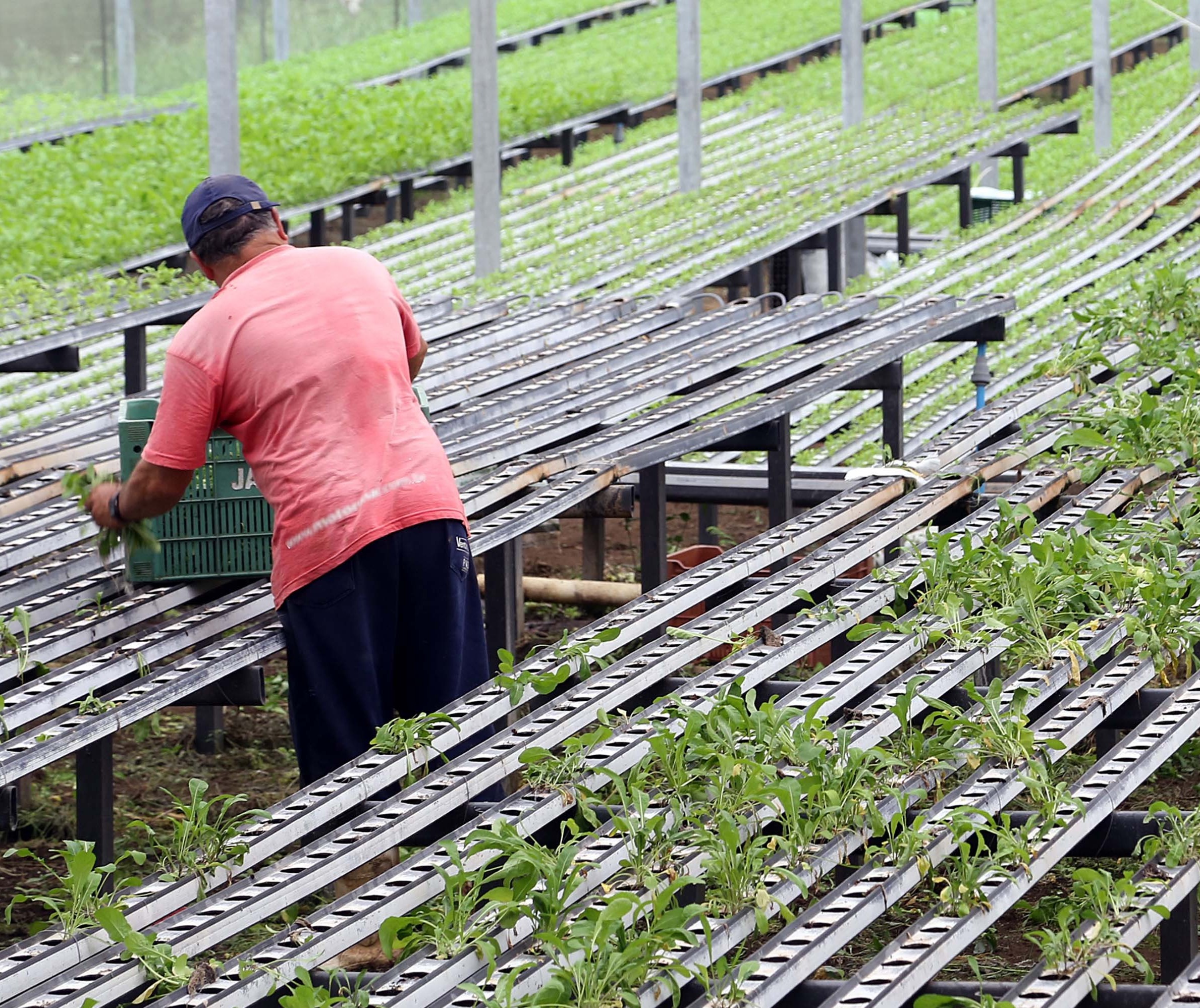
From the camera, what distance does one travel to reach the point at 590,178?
527 inches

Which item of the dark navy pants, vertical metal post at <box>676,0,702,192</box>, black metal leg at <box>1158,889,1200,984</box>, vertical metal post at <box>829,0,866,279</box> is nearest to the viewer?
black metal leg at <box>1158,889,1200,984</box>

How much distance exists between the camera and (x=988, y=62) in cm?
1451

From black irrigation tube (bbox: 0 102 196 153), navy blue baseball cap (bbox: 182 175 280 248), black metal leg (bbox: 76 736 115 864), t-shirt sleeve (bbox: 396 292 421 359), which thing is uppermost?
navy blue baseball cap (bbox: 182 175 280 248)

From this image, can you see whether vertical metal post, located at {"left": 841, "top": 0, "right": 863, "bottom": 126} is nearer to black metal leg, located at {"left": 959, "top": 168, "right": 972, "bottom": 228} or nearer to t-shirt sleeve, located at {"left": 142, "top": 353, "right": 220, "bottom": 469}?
black metal leg, located at {"left": 959, "top": 168, "right": 972, "bottom": 228}

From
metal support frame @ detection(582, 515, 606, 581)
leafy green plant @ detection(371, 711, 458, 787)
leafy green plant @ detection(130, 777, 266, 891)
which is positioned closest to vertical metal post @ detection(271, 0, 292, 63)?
metal support frame @ detection(582, 515, 606, 581)

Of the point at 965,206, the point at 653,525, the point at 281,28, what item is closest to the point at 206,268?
the point at 653,525

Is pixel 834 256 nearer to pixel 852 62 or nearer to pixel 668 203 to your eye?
pixel 668 203

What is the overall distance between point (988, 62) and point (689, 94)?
4.73 metres

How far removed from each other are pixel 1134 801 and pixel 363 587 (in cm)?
220

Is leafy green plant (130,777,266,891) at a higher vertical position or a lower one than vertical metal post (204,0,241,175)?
lower

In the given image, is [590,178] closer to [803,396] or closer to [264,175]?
[264,175]

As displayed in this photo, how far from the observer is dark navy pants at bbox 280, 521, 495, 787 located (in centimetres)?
340

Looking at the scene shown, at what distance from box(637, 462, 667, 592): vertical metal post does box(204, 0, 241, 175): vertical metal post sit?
2655mm

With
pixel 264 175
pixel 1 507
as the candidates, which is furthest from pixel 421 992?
pixel 264 175
